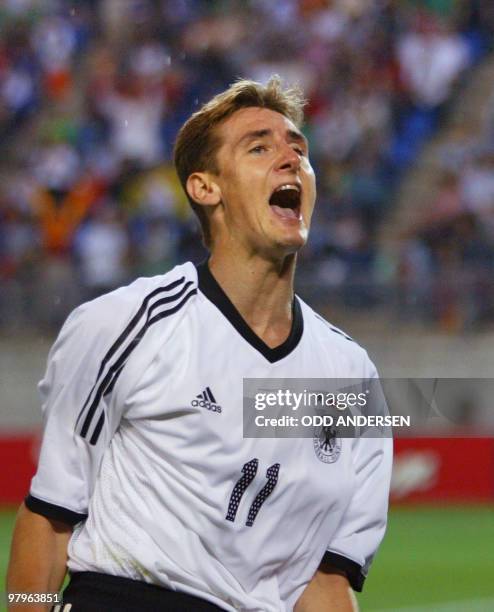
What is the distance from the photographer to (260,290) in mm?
3664

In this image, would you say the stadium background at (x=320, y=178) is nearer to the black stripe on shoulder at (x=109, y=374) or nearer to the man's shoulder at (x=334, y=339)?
the man's shoulder at (x=334, y=339)

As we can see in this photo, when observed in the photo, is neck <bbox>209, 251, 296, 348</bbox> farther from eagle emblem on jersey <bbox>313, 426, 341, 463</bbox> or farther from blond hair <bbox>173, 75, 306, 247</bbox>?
eagle emblem on jersey <bbox>313, 426, 341, 463</bbox>

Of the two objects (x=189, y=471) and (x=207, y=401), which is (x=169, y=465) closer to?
(x=189, y=471)

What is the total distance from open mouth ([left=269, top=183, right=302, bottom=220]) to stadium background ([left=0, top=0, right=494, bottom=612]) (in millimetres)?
6571

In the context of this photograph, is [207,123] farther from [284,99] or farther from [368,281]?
[368,281]

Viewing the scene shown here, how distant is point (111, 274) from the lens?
40.7ft

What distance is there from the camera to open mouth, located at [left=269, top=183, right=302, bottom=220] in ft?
12.0

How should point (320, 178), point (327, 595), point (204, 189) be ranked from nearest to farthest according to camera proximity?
point (327, 595) → point (204, 189) → point (320, 178)

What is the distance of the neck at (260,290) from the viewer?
11.9 feet

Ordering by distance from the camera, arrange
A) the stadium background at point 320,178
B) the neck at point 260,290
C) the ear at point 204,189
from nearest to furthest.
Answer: the neck at point 260,290 → the ear at point 204,189 → the stadium background at point 320,178

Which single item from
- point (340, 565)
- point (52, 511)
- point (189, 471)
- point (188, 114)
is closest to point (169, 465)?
point (189, 471)

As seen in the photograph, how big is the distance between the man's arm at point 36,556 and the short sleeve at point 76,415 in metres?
0.03

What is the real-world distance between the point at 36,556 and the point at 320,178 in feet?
34.7

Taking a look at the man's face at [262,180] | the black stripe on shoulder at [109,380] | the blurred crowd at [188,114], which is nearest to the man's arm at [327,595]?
the black stripe on shoulder at [109,380]
